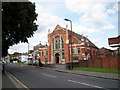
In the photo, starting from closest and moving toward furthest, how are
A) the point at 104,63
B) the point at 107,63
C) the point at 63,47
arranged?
the point at 107,63 < the point at 104,63 < the point at 63,47

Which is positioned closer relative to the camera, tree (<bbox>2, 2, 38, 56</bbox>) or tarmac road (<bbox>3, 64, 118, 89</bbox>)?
tarmac road (<bbox>3, 64, 118, 89</bbox>)

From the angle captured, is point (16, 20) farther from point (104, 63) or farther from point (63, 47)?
point (63, 47)

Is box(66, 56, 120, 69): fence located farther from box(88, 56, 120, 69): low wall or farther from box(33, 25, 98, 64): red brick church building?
box(33, 25, 98, 64): red brick church building

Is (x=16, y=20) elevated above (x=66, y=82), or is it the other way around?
(x=16, y=20)

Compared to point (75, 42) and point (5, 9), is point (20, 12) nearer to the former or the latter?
point (5, 9)

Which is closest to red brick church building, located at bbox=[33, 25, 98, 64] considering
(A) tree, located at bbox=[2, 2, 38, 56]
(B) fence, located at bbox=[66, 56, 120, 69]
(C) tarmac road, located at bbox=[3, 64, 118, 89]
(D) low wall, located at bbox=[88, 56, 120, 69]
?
(B) fence, located at bbox=[66, 56, 120, 69]

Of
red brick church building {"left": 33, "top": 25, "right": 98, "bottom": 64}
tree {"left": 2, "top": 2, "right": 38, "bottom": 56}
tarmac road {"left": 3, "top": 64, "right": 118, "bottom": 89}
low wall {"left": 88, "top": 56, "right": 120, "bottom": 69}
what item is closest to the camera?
tarmac road {"left": 3, "top": 64, "right": 118, "bottom": 89}

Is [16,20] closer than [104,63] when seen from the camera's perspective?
Yes

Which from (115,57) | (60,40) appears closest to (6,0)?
(115,57)

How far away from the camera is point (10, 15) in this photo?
1873 centimetres

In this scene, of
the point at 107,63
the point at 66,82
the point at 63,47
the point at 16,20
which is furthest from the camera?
the point at 63,47

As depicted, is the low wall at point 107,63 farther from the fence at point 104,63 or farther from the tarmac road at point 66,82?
the tarmac road at point 66,82

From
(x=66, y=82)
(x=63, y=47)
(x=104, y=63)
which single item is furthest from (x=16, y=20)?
(x=63, y=47)

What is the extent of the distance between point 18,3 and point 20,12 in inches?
49.5
